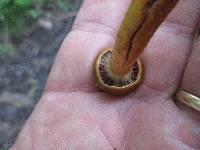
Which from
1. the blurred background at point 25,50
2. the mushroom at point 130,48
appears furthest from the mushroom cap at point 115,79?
the blurred background at point 25,50

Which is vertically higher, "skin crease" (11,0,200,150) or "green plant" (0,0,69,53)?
"skin crease" (11,0,200,150)

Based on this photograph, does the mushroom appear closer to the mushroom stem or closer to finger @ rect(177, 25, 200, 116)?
the mushroom stem

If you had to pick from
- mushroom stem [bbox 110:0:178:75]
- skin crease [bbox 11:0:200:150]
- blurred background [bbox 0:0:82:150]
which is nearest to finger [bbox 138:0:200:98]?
skin crease [bbox 11:0:200:150]

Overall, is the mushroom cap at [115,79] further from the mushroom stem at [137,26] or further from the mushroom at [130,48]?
the mushroom stem at [137,26]

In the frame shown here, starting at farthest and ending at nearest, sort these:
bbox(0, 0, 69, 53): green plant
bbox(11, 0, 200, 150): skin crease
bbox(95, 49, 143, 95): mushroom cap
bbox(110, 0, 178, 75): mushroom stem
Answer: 1. bbox(0, 0, 69, 53): green plant
2. bbox(95, 49, 143, 95): mushroom cap
3. bbox(11, 0, 200, 150): skin crease
4. bbox(110, 0, 178, 75): mushroom stem

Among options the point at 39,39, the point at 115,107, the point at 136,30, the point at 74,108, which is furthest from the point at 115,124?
the point at 39,39

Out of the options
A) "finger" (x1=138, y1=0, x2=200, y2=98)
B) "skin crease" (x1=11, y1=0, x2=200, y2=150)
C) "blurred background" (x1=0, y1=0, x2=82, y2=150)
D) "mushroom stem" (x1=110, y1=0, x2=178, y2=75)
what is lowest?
"blurred background" (x1=0, y1=0, x2=82, y2=150)
